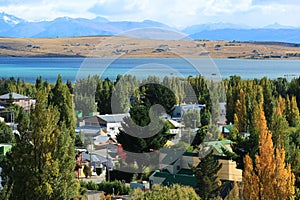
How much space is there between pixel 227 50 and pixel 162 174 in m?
95.5

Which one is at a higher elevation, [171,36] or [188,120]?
[171,36]

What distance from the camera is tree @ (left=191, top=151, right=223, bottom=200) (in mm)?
10180

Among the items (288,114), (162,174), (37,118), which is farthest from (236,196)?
(288,114)

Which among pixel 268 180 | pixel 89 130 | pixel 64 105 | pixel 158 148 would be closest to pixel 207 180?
pixel 268 180

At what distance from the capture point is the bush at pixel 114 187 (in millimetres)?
11276

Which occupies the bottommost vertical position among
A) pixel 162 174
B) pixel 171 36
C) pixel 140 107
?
pixel 162 174

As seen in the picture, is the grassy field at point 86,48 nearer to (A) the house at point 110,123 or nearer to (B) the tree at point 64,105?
(A) the house at point 110,123

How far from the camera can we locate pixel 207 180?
10211mm

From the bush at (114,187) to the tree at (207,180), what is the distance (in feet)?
5.36

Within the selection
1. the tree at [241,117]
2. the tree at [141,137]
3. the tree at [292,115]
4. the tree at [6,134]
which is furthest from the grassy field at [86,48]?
the tree at [141,137]

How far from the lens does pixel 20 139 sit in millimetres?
7430

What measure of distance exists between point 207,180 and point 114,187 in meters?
2.25

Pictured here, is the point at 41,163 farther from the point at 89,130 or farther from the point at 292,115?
the point at 292,115

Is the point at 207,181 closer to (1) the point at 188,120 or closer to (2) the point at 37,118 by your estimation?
(2) the point at 37,118
